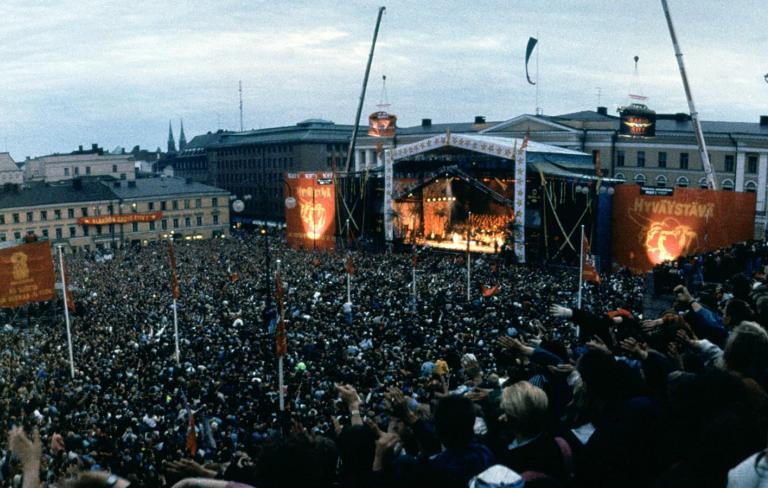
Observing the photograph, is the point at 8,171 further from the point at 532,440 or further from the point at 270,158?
the point at 532,440

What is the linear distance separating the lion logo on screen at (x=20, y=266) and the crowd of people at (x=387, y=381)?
2.60 meters

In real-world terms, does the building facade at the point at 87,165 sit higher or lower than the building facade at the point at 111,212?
higher

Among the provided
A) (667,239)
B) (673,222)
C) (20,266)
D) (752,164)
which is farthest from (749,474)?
(752,164)

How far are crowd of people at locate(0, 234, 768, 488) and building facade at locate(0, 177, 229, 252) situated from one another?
87.0 feet

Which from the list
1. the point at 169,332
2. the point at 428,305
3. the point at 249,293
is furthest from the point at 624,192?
the point at 169,332

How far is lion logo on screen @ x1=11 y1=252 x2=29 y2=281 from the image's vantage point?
21.8 meters

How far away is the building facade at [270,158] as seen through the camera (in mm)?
82750

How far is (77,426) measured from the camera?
46.5 ft

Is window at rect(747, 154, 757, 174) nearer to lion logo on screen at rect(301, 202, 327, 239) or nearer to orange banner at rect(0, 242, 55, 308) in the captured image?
lion logo on screen at rect(301, 202, 327, 239)

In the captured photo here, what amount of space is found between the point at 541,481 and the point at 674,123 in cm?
5789

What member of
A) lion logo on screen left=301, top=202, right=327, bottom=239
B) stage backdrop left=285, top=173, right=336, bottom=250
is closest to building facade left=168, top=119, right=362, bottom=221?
stage backdrop left=285, top=173, right=336, bottom=250

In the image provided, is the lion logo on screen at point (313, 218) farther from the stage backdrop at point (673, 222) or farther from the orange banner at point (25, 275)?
the orange banner at point (25, 275)

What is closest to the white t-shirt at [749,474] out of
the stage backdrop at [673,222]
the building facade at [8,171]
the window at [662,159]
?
the stage backdrop at [673,222]

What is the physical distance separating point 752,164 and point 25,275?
4742 centimetres
